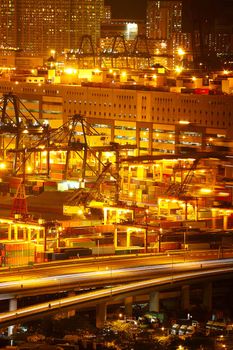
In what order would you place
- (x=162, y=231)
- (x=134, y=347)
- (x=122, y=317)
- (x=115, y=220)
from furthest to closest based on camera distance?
(x=115, y=220)
(x=162, y=231)
(x=122, y=317)
(x=134, y=347)

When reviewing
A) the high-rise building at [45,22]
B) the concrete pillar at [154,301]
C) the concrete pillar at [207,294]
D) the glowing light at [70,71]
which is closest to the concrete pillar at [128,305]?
the concrete pillar at [154,301]

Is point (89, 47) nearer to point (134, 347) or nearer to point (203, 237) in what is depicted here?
point (203, 237)

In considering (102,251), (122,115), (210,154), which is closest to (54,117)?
(122,115)

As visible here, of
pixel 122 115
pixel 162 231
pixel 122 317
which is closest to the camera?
pixel 122 317

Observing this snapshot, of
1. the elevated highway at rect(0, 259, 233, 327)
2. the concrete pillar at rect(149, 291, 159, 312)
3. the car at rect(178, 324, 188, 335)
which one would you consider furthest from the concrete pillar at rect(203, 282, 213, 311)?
the car at rect(178, 324, 188, 335)

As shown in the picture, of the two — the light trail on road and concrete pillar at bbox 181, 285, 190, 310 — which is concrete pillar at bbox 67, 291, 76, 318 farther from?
concrete pillar at bbox 181, 285, 190, 310
